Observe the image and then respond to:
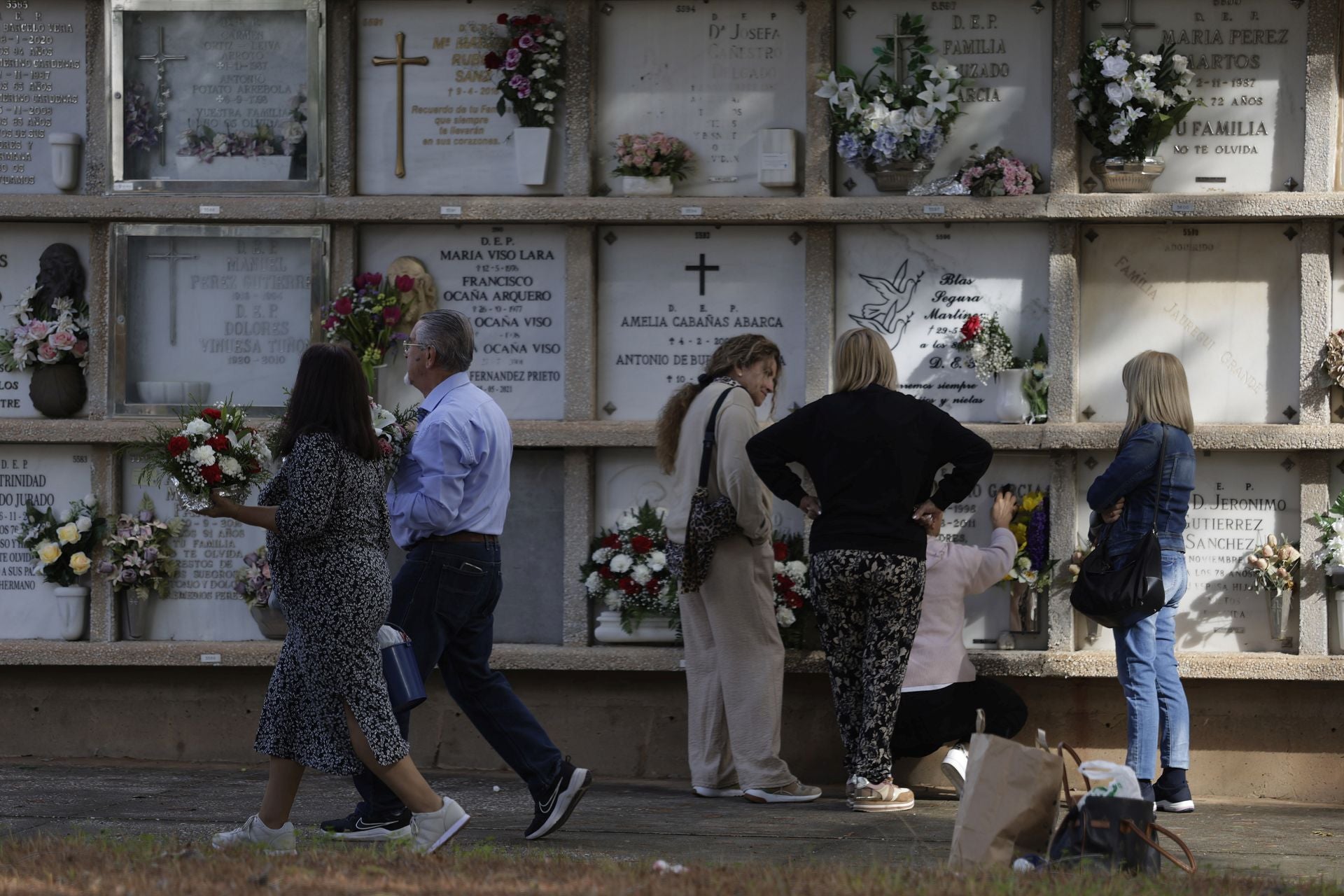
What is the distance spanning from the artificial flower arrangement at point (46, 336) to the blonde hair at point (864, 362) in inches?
121

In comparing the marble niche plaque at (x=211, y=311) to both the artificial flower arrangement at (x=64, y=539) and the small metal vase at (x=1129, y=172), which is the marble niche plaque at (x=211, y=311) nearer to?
the artificial flower arrangement at (x=64, y=539)

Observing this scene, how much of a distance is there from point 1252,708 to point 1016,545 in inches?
42.4

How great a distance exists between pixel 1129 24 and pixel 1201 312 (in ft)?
3.64

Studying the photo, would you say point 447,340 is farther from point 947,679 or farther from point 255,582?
point 947,679

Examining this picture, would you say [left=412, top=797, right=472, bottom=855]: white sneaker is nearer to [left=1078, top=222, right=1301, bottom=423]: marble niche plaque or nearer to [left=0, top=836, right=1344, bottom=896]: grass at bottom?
[left=0, top=836, right=1344, bottom=896]: grass at bottom

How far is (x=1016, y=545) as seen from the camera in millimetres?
5703

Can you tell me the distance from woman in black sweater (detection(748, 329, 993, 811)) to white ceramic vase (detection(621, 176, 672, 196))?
1197mm

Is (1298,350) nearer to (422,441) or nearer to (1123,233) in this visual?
(1123,233)

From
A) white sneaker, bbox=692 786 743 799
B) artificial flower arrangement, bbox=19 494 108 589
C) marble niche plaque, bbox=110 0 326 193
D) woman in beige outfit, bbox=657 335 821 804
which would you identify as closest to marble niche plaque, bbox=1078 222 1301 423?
woman in beige outfit, bbox=657 335 821 804

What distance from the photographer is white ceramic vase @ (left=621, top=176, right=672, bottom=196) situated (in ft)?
19.9

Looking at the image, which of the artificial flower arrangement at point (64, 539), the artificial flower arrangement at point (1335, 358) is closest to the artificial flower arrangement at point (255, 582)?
the artificial flower arrangement at point (64, 539)

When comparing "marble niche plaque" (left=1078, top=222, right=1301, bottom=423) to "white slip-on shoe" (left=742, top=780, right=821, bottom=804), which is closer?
"white slip-on shoe" (left=742, top=780, right=821, bottom=804)

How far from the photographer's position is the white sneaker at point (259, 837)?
13.5 feet

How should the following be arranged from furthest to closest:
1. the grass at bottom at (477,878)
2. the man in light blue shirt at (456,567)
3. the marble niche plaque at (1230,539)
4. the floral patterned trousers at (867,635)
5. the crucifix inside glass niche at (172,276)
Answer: the crucifix inside glass niche at (172,276) < the marble niche plaque at (1230,539) < the floral patterned trousers at (867,635) < the man in light blue shirt at (456,567) < the grass at bottom at (477,878)
